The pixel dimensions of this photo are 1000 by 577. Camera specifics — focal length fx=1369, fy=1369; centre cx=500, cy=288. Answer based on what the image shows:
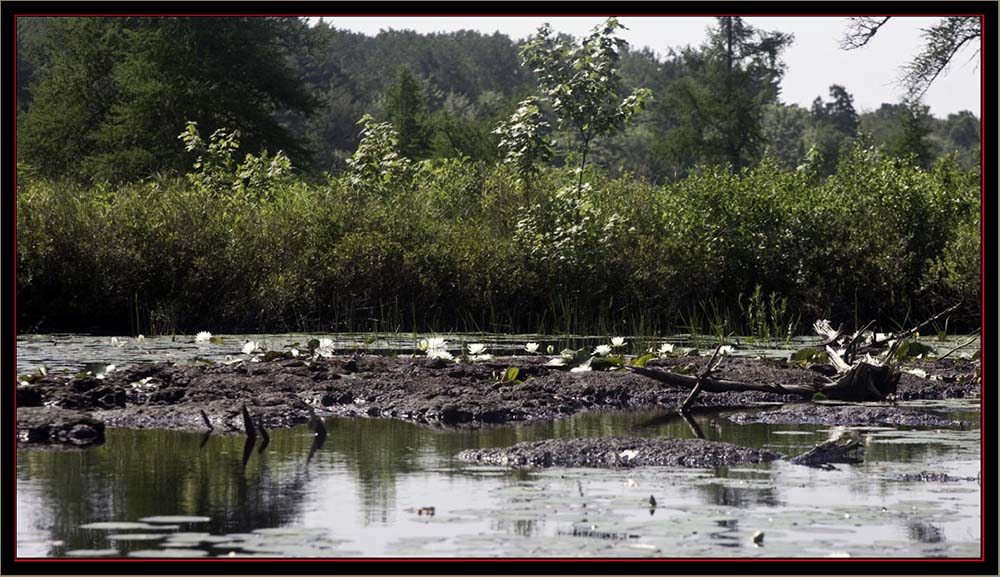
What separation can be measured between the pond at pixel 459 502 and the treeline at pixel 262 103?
13.7 m

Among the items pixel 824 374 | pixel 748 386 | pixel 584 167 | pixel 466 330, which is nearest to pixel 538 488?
pixel 748 386

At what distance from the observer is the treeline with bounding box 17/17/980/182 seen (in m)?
36.3

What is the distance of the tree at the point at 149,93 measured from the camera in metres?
36.0

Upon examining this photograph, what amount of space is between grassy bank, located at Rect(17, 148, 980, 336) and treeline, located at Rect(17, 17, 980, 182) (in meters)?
2.58

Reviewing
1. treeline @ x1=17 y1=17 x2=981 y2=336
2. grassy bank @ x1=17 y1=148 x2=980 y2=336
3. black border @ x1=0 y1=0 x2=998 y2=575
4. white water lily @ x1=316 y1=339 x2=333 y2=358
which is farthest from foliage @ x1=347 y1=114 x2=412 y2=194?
black border @ x1=0 y1=0 x2=998 y2=575

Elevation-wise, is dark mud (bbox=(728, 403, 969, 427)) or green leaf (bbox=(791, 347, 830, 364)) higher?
green leaf (bbox=(791, 347, 830, 364))

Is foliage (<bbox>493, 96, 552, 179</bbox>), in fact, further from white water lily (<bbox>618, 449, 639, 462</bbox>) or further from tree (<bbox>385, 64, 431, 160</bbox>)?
tree (<bbox>385, 64, 431, 160</bbox>)

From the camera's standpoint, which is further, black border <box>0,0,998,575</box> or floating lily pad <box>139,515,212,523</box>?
floating lily pad <box>139,515,212,523</box>

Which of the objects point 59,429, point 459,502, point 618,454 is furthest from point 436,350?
point 459,502

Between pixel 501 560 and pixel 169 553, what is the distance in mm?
1220

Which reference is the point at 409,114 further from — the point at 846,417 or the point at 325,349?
the point at 846,417

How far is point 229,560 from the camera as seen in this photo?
4.71 meters

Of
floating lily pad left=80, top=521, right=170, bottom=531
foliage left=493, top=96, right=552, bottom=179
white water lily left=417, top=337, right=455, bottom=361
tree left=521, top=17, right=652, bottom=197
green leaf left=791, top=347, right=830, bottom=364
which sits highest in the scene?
tree left=521, top=17, right=652, bottom=197

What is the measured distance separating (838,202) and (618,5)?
49.4 feet
